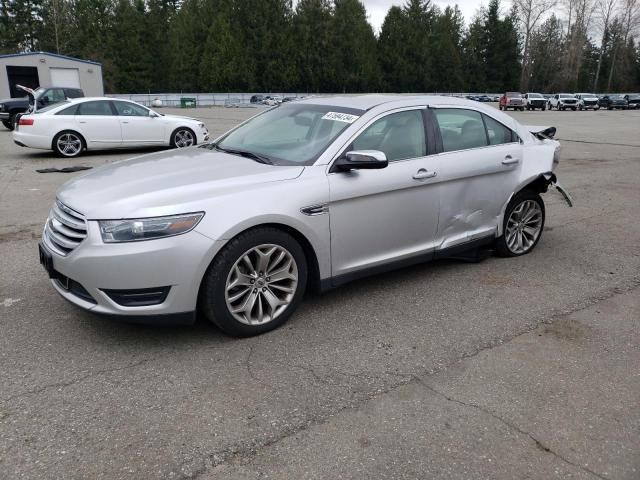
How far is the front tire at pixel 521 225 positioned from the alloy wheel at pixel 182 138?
33.8 feet

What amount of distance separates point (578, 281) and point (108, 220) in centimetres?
395

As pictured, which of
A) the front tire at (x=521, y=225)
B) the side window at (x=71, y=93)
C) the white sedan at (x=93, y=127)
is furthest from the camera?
the side window at (x=71, y=93)

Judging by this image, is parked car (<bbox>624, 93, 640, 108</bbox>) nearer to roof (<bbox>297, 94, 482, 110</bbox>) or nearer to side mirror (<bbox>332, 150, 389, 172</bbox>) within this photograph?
roof (<bbox>297, 94, 482, 110</bbox>)

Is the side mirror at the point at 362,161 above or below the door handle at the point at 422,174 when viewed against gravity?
above

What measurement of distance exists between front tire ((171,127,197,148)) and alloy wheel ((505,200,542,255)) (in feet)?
33.8

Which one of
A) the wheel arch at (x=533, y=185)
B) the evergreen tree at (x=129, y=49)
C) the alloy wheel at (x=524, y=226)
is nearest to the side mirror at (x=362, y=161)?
the wheel arch at (x=533, y=185)

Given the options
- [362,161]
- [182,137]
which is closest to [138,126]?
[182,137]

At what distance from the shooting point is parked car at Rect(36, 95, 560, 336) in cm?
334

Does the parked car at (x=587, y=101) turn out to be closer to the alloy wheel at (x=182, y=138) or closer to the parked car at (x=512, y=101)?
the parked car at (x=512, y=101)

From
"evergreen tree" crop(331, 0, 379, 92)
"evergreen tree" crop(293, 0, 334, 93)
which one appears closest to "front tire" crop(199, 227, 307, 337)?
"evergreen tree" crop(293, 0, 334, 93)

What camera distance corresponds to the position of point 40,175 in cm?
1047

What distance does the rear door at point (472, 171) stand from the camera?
15.3ft

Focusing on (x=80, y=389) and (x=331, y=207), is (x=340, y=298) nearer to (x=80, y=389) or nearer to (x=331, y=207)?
(x=331, y=207)

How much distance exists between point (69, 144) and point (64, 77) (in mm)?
27055
